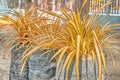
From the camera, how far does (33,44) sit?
7.59 feet

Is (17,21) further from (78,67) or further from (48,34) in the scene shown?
(78,67)

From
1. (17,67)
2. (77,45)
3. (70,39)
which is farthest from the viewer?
(17,67)

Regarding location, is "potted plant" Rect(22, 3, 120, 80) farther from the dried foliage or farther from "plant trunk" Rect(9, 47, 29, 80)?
"plant trunk" Rect(9, 47, 29, 80)

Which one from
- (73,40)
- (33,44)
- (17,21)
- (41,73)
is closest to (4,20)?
(17,21)

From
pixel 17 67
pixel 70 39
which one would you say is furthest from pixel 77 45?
pixel 17 67

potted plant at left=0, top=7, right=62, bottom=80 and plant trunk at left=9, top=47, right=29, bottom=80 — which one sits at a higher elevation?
potted plant at left=0, top=7, right=62, bottom=80

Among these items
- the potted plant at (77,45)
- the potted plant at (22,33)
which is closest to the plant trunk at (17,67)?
the potted plant at (22,33)

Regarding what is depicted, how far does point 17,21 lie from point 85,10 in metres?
0.67

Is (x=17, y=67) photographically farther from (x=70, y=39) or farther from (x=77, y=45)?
(x=77, y=45)

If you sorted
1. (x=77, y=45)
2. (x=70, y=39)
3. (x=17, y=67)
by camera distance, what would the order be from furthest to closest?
(x=17, y=67) < (x=70, y=39) < (x=77, y=45)

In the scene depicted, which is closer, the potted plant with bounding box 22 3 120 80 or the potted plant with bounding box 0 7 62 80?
the potted plant with bounding box 22 3 120 80

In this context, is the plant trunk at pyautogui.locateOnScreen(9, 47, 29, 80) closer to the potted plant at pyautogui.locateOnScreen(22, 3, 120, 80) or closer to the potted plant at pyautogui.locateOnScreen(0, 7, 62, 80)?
the potted plant at pyautogui.locateOnScreen(0, 7, 62, 80)

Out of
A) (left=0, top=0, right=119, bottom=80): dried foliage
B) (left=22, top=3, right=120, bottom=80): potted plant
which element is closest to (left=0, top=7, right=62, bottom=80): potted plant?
(left=0, top=0, right=119, bottom=80): dried foliage

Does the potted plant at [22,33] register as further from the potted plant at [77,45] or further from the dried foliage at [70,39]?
the potted plant at [77,45]
